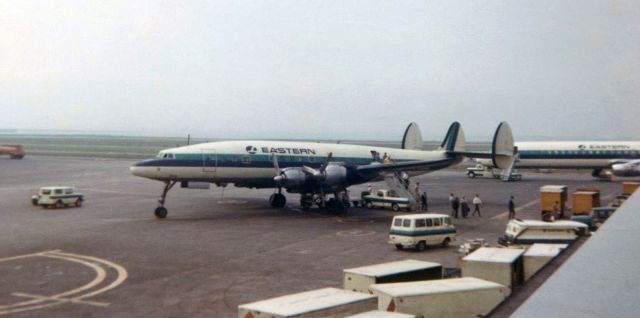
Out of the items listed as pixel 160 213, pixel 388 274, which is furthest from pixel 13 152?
pixel 388 274

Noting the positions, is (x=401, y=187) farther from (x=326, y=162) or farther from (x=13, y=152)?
(x=13, y=152)

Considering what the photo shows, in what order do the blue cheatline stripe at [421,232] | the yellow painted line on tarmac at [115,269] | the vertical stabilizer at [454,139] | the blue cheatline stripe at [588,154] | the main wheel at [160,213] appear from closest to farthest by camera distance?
the yellow painted line on tarmac at [115,269] → the blue cheatline stripe at [421,232] → the main wheel at [160,213] → the vertical stabilizer at [454,139] → the blue cheatline stripe at [588,154]

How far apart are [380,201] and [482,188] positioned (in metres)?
22.6

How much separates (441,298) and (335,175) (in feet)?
91.9

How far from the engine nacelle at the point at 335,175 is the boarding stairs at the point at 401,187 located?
167 inches

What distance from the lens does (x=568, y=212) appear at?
43.6 metres

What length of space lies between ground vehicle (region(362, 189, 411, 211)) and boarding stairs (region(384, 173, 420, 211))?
31 cm

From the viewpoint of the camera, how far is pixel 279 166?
43.7 meters

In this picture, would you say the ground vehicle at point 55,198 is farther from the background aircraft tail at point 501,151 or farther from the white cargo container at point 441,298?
the white cargo container at point 441,298

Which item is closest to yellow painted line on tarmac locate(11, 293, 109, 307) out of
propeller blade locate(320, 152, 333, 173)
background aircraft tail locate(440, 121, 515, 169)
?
propeller blade locate(320, 152, 333, 173)

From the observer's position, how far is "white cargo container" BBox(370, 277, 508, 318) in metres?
14.2

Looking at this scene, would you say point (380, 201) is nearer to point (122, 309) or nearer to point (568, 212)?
point (568, 212)

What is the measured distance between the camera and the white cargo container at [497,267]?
58.3ft

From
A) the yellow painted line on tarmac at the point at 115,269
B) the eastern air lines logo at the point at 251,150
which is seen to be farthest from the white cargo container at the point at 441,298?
the eastern air lines logo at the point at 251,150
